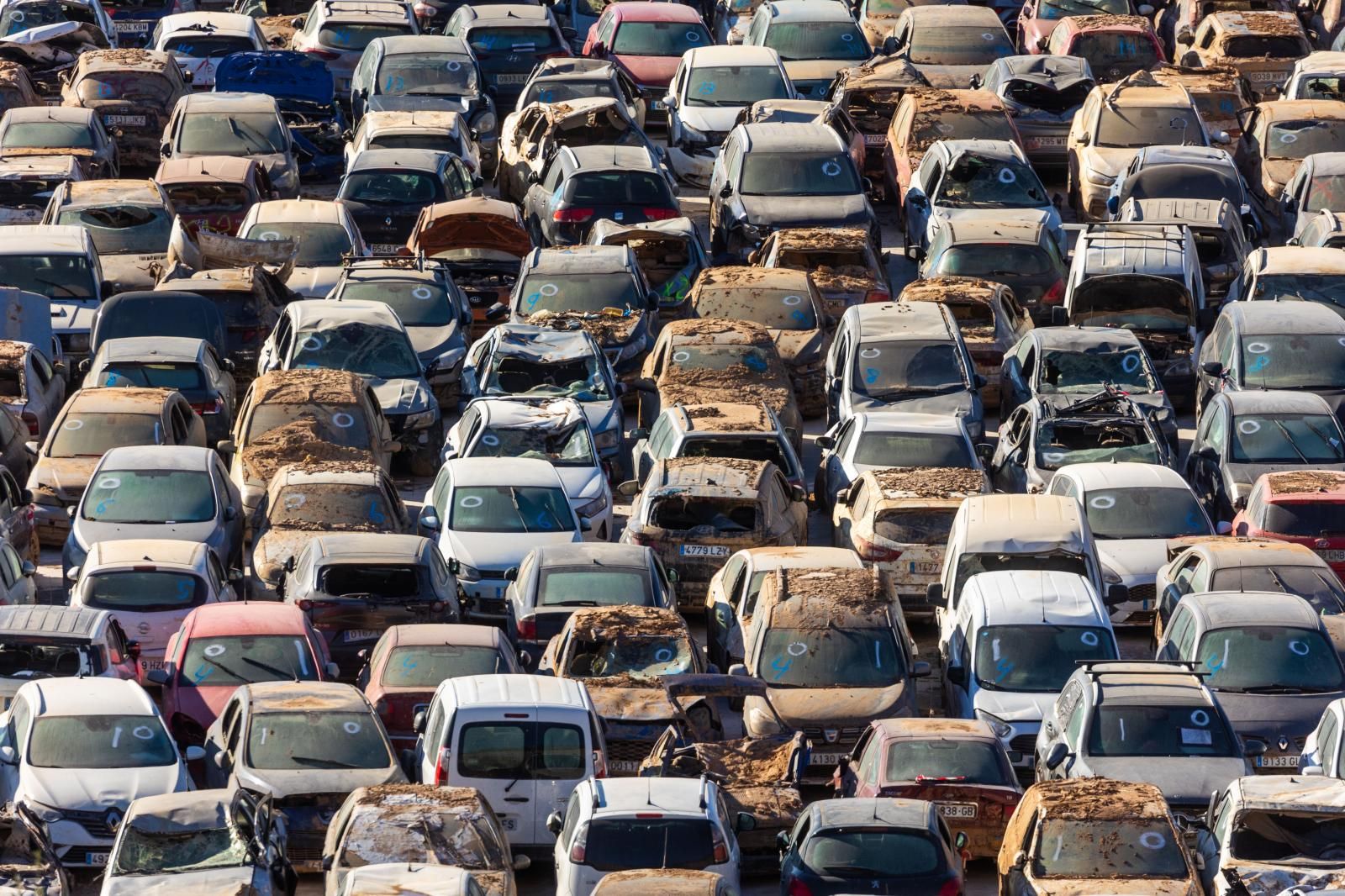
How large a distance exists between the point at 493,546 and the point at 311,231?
9.85m

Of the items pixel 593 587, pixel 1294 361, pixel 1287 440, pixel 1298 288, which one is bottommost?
pixel 1298 288

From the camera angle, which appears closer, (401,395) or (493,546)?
(493,546)

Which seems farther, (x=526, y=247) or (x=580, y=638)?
(x=526, y=247)

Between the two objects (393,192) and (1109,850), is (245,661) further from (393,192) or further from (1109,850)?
(393,192)

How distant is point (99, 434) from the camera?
32375 millimetres

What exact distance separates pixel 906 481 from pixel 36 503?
312 inches

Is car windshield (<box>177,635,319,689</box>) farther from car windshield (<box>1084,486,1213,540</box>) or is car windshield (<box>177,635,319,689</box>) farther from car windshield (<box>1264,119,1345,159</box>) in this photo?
car windshield (<box>1264,119,1345,159</box>)

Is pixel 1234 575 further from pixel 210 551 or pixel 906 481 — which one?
pixel 210 551

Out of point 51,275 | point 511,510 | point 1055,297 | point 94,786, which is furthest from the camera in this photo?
point 1055,297

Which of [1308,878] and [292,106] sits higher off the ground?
[1308,878]

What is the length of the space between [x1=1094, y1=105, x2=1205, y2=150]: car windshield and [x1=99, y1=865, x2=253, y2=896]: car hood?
22.0 meters

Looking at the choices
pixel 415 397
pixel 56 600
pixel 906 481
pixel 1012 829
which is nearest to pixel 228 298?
pixel 415 397

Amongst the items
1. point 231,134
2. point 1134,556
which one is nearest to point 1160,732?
point 1134,556

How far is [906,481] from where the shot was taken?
3089 cm
